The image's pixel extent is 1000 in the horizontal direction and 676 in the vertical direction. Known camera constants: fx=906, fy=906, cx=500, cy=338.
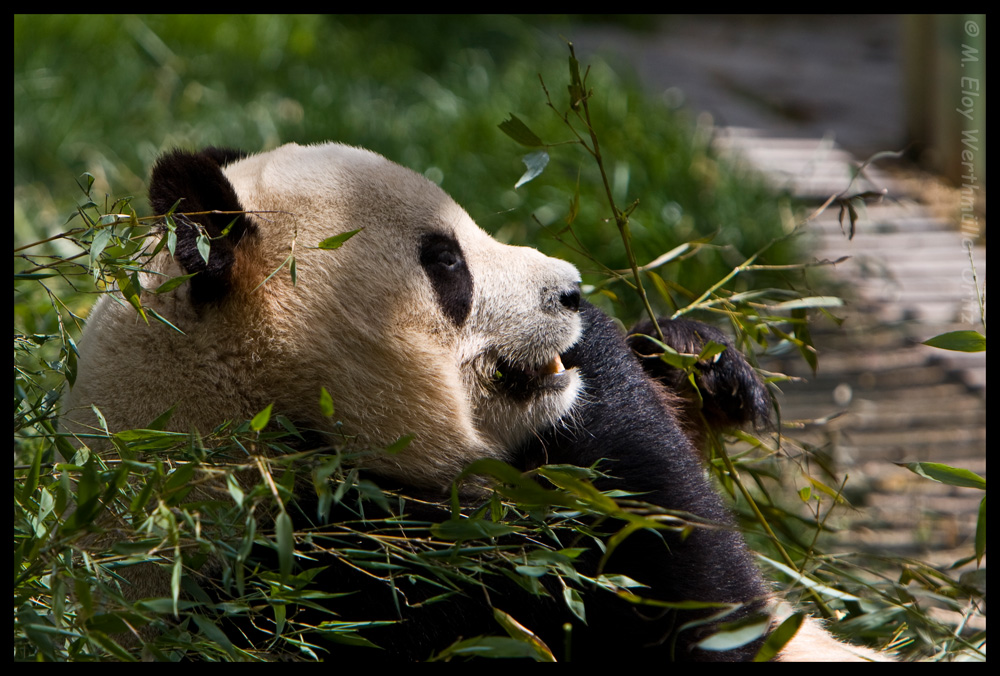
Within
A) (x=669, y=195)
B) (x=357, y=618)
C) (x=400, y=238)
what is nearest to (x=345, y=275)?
(x=400, y=238)

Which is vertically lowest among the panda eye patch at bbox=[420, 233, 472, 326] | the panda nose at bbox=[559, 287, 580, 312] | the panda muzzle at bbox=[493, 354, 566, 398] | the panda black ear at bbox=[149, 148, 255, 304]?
the panda muzzle at bbox=[493, 354, 566, 398]

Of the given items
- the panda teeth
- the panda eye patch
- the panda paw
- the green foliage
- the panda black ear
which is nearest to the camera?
the green foliage

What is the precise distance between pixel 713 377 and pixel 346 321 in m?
1.08

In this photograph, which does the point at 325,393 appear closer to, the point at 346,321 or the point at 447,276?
the point at 346,321

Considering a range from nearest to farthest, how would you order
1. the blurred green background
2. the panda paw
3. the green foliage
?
the green foliage
the panda paw
the blurred green background

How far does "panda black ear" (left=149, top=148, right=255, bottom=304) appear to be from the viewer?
70.0 inches

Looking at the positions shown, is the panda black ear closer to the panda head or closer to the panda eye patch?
the panda head

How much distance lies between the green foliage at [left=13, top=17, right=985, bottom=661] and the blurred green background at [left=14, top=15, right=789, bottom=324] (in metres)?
0.02

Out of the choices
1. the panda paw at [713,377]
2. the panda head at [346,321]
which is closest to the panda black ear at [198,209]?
the panda head at [346,321]

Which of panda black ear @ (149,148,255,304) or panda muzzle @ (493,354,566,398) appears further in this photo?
panda muzzle @ (493,354,566,398)

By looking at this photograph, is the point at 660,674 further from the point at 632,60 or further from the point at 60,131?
the point at 632,60

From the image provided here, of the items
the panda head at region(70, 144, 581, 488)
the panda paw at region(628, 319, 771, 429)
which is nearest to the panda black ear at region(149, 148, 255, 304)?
the panda head at region(70, 144, 581, 488)

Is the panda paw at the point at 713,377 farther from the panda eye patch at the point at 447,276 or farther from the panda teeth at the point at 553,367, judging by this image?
the panda eye patch at the point at 447,276
